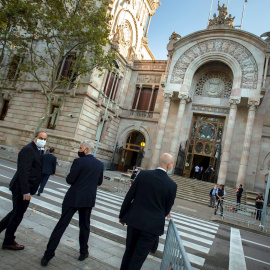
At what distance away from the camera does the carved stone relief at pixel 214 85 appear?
2439cm

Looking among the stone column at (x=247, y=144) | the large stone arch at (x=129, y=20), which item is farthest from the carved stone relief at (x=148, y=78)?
the stone column at (x=247, y=144)

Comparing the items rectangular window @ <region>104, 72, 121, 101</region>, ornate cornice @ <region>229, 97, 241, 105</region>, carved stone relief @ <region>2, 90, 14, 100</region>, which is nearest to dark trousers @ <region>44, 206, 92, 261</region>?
ornate cornice @ <region>229, 97, 241, 105</region>

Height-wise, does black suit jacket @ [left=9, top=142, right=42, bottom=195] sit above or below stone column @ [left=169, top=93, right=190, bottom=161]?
below

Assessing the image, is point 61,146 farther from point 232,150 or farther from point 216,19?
point 216,19

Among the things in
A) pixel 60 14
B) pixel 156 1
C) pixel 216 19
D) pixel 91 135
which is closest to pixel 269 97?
pixel 216 19

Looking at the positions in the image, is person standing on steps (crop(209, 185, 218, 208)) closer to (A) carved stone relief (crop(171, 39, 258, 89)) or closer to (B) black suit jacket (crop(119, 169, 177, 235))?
(A) carved stone relief (crop(171, 39, 258, 89))

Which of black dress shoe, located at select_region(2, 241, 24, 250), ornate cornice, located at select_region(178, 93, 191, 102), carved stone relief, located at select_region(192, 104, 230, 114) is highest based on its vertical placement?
ornate cornice, located at select_region(178, 93, 191, 102)

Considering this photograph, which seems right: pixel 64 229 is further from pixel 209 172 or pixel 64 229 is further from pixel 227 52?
Answer: pixel 227 52

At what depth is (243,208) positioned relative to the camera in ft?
40.4

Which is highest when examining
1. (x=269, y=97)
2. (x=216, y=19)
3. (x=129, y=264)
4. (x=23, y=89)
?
(x=216, y=19)

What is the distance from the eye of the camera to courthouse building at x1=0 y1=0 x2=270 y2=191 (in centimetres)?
2128

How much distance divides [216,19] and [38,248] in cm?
2688

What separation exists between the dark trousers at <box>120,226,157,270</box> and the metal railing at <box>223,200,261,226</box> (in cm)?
1040

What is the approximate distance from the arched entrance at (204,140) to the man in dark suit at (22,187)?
21.1 metres
